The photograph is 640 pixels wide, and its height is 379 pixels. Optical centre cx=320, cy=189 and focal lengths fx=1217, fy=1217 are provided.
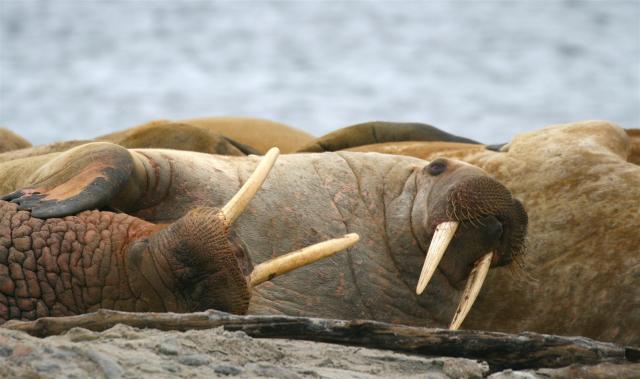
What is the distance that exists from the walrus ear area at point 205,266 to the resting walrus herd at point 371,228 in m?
0.11

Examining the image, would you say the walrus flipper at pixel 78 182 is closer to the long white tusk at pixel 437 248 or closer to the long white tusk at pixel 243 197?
the long white tusk at pixel 243 197

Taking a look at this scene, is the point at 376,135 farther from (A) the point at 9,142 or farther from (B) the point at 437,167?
(A) the point at 9,142

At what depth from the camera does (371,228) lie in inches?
243

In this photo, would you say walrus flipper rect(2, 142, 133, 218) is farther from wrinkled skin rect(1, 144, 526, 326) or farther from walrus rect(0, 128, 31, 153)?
walrus rect(0, 128, 31, 153)

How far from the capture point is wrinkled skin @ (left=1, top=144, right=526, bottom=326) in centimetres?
569

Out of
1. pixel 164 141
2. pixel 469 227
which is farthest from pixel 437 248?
pixel 164 141

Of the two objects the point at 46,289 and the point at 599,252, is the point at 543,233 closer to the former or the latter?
the point at 599,252

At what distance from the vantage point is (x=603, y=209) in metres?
6.50

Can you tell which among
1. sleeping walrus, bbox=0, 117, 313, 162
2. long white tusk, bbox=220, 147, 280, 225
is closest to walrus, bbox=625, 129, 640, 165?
sleeping walrus, bbox=0, 117, 313, 162

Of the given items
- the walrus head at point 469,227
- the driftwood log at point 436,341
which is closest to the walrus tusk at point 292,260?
the driftwood log at point 436,341

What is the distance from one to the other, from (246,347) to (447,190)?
2566 millimetres

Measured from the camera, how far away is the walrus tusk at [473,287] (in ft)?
19.0

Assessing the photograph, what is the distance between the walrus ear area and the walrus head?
5.21ft

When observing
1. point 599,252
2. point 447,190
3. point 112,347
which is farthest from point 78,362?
point 599,252
